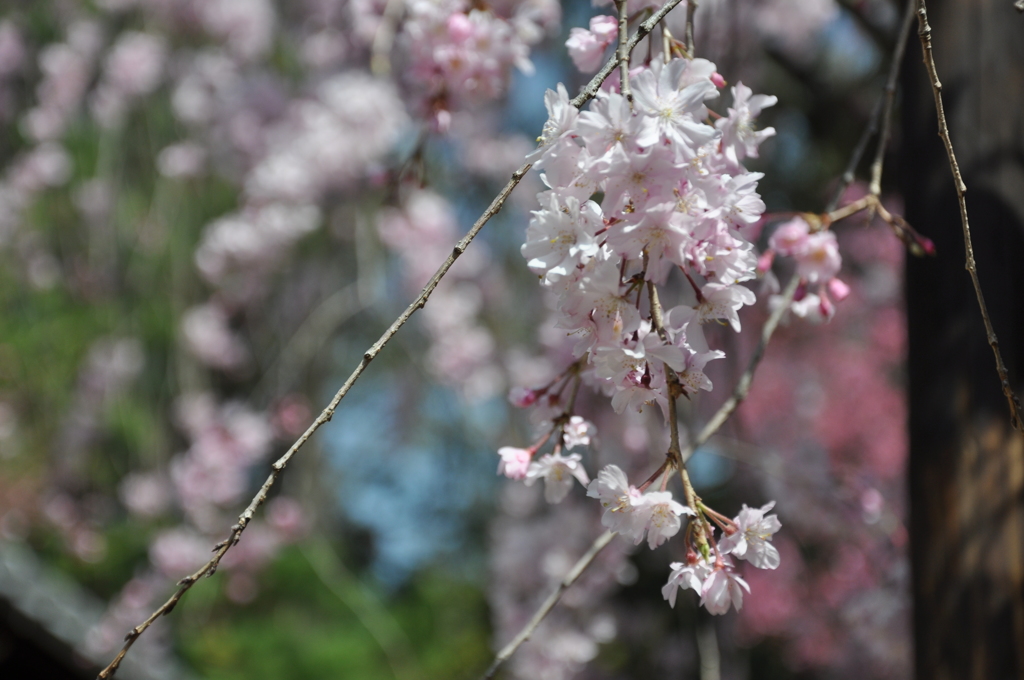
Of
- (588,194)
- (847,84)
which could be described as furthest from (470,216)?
(588,194)

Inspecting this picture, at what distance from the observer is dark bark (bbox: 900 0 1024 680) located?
1.01m

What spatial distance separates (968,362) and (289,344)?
344 cm

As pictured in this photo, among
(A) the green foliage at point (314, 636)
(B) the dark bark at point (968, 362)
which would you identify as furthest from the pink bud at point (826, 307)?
(A) the green foliage at point (314, 636)

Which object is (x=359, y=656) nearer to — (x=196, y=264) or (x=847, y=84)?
(x=196, y=264)

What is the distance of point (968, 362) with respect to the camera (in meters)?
1.05

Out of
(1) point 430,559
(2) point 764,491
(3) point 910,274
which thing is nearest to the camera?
(3) point 910,274

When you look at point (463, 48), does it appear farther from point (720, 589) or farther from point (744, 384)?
point (720, 589)

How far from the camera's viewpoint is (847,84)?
9.37 feet

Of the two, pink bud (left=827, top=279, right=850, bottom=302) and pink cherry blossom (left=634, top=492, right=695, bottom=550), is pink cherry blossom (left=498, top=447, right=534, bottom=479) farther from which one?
pink bud (left=827, top=279, right=850, bottom=302)

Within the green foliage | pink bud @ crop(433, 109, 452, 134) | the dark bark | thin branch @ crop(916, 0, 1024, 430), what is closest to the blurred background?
the green foliage

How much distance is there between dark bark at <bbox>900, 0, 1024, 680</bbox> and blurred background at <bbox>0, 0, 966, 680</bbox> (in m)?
A: 1.54

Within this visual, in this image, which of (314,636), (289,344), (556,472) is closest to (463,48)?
(556,472)

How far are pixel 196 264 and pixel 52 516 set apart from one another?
1.64m

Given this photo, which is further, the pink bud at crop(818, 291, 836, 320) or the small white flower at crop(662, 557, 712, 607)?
the pink bud at crop(818, 291, 836, 320)
